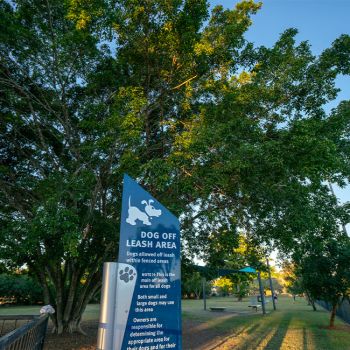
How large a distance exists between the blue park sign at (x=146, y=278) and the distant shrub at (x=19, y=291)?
33458 millimetres

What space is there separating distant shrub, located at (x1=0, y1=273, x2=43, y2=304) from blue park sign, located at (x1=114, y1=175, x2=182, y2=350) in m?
33.5

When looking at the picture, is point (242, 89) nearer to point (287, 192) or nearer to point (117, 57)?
point (287, 192)

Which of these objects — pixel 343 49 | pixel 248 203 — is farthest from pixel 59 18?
pixel 343 49

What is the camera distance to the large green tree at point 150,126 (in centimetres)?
894

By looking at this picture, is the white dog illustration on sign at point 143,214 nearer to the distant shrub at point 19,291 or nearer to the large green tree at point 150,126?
the large green tree at point 150,126

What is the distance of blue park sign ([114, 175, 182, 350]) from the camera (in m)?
4.04

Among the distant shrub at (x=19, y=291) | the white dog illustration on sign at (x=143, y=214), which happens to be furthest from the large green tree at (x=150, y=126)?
the distant shrub at (x=19, y=291)

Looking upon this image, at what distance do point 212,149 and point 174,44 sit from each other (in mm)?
4315

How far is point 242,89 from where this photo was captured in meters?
10.6

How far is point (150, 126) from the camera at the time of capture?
12500 mm

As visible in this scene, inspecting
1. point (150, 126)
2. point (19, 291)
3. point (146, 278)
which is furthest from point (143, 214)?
point (19, 291)

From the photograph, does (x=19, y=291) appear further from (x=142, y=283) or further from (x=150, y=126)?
(x=142, y=283)

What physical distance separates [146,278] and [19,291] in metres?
35.1

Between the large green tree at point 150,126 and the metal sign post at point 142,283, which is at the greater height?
the large green tree at point 150,126
